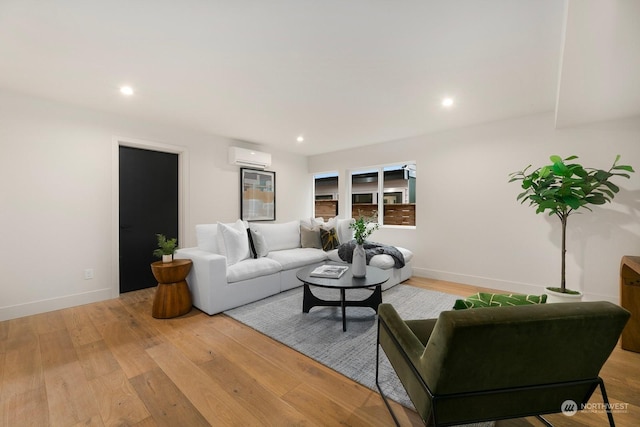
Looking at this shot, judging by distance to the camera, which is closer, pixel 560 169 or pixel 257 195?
pixel 560 169

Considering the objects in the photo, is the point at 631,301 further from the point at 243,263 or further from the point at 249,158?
the point at 249,158

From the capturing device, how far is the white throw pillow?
10.4ft

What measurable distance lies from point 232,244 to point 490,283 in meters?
3.62

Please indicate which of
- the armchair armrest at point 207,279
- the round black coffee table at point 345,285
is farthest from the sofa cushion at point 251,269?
the round black coffee table at point 345,285

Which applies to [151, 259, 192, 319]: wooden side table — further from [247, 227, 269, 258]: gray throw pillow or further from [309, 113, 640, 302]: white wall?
[309, 113, 640, 302]: white wall

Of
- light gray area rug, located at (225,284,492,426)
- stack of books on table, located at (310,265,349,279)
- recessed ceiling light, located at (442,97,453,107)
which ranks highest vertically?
recessed ceiling light, located at (442,97,453,107)

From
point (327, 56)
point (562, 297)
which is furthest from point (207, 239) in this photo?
point (562, 297)

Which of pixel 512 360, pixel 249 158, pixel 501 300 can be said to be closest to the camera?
pixel 512 360

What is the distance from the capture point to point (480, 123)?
3.71 meters

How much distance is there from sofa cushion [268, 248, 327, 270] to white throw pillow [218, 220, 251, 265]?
50 centimetres

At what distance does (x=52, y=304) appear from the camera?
114 inches

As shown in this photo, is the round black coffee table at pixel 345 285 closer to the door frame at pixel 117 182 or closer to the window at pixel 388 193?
the window at pixel 388 193

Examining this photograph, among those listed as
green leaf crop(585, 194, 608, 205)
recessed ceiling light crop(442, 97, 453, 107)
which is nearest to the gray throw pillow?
recessed ceiling light crop(442, 97, 453, 107)

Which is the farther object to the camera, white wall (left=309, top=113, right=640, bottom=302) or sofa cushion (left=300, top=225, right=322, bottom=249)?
sofa cushion (left=300, top=225, right=322, bottom=249)
